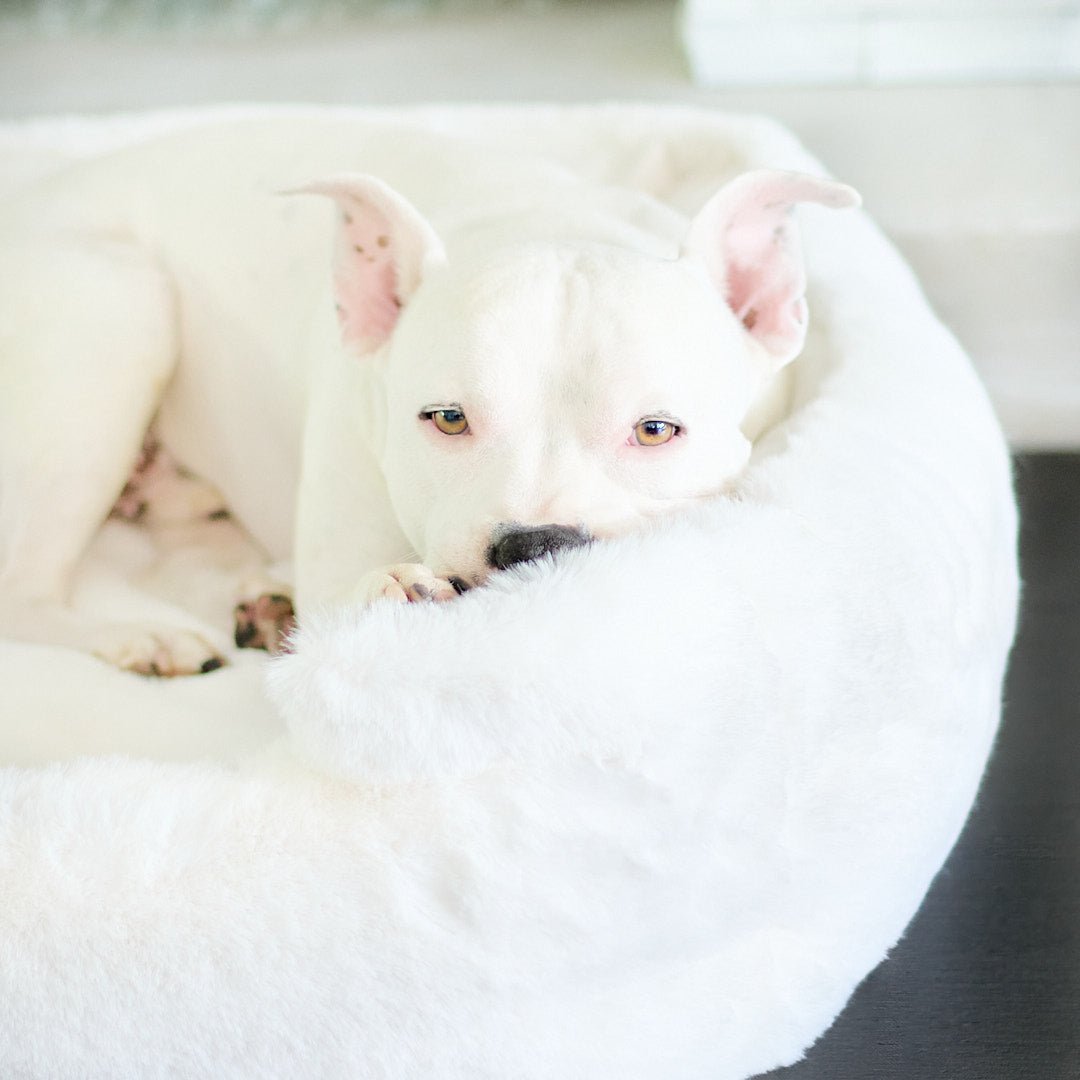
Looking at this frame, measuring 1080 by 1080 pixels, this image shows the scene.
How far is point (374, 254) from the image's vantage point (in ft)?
4.71

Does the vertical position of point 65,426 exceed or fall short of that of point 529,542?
it falls short

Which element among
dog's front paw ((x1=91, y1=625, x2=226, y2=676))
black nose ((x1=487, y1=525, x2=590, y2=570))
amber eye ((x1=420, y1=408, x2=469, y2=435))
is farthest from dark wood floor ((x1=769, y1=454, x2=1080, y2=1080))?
dog's front paw ((x1=91, y1=625, x2=226, y2=676))

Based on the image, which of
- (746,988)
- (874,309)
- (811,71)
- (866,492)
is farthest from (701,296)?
(811,71)

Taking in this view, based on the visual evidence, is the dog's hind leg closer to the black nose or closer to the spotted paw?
the spotted paw

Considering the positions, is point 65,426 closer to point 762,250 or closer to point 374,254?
point 374,254

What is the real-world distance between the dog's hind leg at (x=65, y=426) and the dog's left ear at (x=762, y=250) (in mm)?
789

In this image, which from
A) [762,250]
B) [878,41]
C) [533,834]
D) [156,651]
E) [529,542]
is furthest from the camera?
[878,41]

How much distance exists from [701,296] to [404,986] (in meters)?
0.72

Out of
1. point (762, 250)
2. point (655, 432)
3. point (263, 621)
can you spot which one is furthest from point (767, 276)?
point (263, 621)

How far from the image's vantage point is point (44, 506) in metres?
1.77

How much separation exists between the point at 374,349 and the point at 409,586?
0.40m

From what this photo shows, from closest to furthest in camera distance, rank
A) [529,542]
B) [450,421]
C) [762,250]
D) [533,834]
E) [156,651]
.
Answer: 1. [533,834]
2. [529,542]
3. [450,421]
4. [762,250]
5. [156,651]

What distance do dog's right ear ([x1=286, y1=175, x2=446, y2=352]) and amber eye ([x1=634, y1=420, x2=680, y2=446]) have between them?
12.7 inches

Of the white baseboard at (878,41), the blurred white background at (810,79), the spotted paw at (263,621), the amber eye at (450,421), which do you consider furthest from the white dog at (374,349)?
the white baseboard at (878,41)
